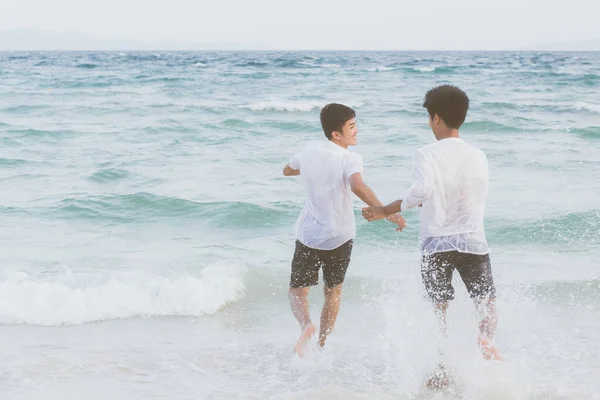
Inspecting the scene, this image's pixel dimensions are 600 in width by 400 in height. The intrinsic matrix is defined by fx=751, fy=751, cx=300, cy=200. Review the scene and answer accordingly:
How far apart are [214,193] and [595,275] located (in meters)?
5.10

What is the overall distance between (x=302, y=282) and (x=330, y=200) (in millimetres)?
608

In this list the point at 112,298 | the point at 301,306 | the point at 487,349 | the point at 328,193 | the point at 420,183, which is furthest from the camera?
the point at 112,298

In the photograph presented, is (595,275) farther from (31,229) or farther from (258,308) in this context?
(31,229)

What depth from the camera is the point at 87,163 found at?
12.3 m

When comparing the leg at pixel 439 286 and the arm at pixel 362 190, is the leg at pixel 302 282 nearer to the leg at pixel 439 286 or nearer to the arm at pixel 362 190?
the arm at pixel 362 190

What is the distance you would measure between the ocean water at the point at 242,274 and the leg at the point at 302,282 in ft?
0.57

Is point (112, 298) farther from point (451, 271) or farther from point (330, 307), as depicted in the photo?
point (451, 271)

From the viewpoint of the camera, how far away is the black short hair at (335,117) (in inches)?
173

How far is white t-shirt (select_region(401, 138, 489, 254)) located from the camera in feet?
12.9

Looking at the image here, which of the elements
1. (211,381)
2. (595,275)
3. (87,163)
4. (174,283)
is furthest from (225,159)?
(211,381)

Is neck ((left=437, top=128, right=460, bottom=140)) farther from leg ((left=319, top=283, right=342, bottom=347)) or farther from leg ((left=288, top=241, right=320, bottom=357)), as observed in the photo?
leg ((left=319, top=283, right=342, bottom=347))

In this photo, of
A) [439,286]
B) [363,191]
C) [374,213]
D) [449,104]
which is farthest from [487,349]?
[449,104]

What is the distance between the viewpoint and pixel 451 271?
4.18m

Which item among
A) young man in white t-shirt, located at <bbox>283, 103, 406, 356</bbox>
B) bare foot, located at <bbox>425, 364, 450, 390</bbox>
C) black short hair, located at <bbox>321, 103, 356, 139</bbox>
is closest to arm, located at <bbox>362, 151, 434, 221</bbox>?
young man in white t-shirt, located at <bbox>283, 103, 406, 356</bbox>
